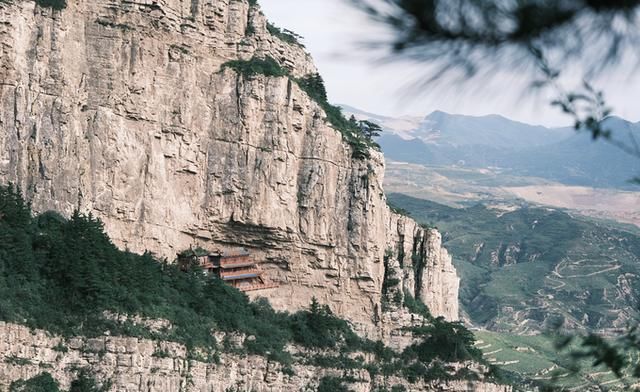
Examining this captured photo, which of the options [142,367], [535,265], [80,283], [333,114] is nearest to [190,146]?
[333,114]

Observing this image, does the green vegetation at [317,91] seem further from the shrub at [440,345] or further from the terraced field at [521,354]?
the terraced field at [521,354]

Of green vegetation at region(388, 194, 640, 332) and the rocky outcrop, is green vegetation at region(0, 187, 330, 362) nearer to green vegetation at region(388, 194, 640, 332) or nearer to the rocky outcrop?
the rocky outcrop

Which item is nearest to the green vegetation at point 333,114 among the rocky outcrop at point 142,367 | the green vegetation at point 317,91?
the green vegetation at point 317,91

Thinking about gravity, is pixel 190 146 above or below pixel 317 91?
below

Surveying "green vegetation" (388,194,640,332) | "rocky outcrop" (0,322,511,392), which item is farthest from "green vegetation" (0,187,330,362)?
"green vegetation" (388,194,640,332)

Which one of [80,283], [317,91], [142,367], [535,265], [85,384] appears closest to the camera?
[85,384]

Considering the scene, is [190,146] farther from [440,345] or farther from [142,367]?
[440,345]

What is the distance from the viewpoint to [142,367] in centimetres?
3409

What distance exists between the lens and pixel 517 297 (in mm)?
100438

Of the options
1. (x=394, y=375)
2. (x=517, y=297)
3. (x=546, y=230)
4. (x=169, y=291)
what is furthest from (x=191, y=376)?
Answer: (x=546, y=230)

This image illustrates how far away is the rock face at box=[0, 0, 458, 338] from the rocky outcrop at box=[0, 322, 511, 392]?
347cm

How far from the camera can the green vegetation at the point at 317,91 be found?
4109 cm

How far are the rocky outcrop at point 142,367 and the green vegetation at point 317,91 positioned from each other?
8528mm

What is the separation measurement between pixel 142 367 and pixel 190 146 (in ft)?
29.1
